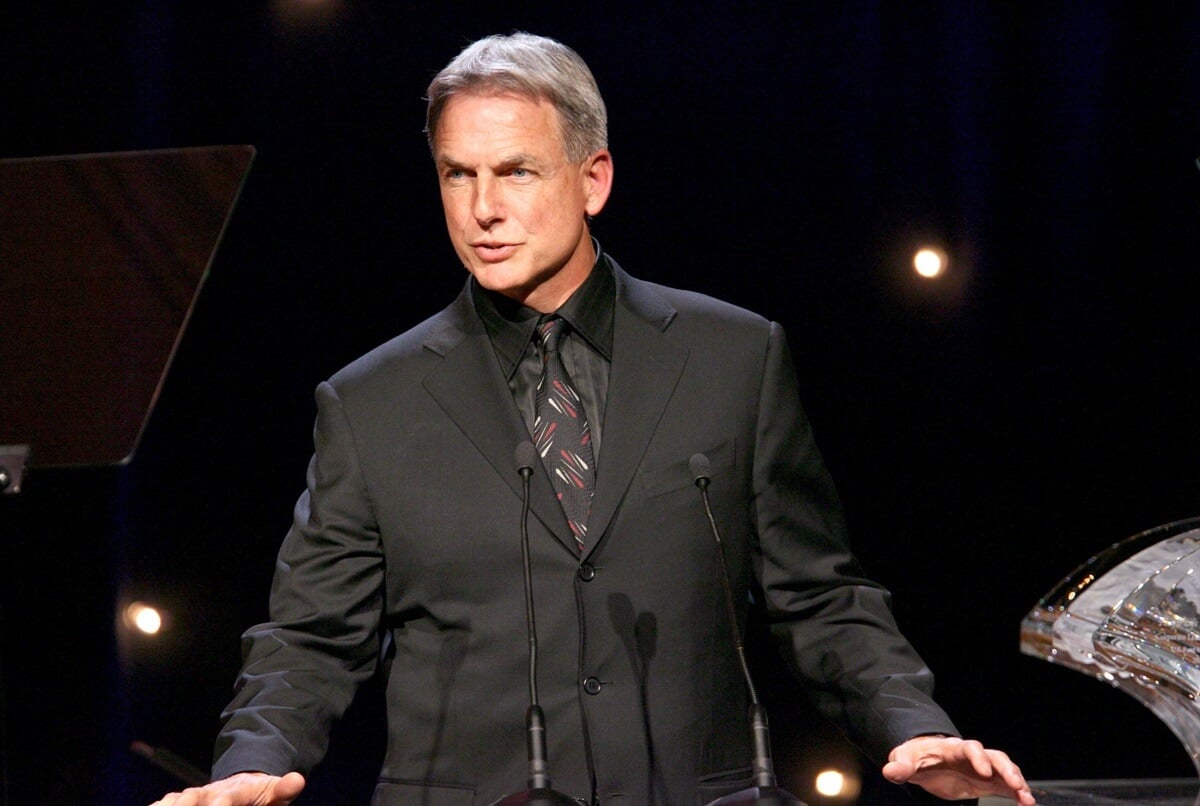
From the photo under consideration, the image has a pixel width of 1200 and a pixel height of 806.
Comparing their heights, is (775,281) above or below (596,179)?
below

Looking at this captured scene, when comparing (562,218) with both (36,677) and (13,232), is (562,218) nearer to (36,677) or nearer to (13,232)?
(13,232)

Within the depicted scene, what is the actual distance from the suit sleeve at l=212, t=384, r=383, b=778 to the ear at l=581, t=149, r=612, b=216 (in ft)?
1.48

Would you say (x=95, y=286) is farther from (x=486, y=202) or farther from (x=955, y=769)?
(x=955, y=769)

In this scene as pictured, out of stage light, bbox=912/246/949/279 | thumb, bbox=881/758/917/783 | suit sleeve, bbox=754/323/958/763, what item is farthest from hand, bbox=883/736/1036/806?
stage light, bbox=912/246/949/279

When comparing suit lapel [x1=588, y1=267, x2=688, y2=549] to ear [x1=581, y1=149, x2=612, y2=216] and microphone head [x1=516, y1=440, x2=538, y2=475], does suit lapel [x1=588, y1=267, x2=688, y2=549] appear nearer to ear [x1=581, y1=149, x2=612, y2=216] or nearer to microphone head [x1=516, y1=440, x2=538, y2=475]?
ear [x1=581, y1=149, x2=612, y2=216]

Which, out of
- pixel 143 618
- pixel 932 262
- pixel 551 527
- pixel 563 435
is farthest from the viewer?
pixel 143 618

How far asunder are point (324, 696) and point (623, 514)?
443 mm

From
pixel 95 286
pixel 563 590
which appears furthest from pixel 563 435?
pixel 95 286

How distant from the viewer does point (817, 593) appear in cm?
195

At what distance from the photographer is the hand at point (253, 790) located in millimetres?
1506

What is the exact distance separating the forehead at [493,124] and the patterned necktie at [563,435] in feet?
0.83

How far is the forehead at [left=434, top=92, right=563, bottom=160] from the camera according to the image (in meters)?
1.93

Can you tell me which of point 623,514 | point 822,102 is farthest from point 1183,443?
point 623,514

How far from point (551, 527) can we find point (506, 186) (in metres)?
0.46
